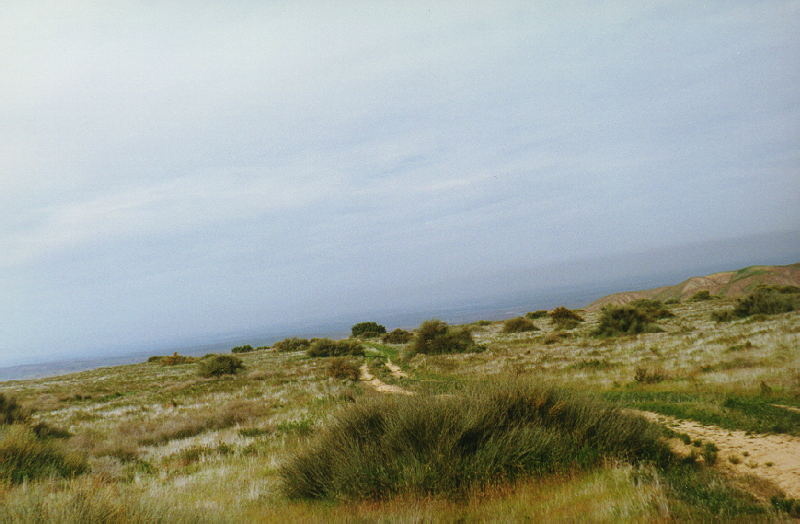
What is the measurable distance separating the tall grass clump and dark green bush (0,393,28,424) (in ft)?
43.8

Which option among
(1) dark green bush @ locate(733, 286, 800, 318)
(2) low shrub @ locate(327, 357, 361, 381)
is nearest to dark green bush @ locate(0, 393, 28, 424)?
(2) low shrub @ locate(327, 357, 361, 381)

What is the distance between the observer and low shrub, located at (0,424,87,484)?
835 cm

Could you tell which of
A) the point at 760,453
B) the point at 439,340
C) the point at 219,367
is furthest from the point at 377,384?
the point at 219,367

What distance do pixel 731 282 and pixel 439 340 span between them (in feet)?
173

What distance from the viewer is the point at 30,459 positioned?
885 cm

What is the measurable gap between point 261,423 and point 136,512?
10.4 meters

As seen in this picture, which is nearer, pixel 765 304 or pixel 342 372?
pixel 342 372

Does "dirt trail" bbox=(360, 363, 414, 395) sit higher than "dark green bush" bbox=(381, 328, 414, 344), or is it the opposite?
"dirt trail" bbox=(360, 363, 414, 395)

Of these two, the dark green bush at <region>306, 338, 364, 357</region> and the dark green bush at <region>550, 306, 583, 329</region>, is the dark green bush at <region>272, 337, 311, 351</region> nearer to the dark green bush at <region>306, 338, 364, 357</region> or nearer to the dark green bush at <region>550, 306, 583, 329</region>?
the dark green bush at <region>306, 338, 364, 357</region>

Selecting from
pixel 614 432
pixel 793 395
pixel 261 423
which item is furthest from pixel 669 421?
pixel 261 423

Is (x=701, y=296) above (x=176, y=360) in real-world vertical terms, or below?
below

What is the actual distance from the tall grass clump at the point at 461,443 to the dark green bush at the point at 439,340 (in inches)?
961

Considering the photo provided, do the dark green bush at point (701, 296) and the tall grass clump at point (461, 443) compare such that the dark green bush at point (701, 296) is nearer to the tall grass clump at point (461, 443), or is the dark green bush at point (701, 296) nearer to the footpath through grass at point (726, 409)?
the footpath through grass at point (726, 409)

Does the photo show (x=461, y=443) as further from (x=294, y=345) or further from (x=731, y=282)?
(x=731, y=282)
